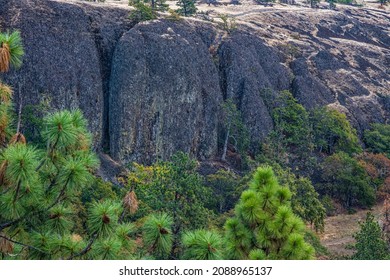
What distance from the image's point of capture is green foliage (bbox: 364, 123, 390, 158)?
140 feet

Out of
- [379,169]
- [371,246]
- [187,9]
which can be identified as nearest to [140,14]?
[187,9]

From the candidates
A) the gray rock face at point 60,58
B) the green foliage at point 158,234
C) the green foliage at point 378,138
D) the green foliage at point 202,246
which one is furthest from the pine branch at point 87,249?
the green foliage at point 378,138

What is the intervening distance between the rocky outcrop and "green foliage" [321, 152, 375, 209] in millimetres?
6186

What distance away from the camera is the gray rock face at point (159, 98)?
34.1 metres

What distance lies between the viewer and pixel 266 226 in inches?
338

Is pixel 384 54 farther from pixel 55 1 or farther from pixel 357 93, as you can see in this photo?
pixel 55 1

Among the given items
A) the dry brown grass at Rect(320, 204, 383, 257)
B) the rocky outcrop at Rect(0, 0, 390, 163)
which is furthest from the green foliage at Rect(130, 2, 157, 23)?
the dry brown grass at Rect(320, 204, 383, 257)

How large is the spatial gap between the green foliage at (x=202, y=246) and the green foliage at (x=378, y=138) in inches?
1524

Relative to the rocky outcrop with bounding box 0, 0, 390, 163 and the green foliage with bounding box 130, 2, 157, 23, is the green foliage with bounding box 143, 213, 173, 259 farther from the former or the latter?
the green foliage with bounding box 130, 2, 157, 23

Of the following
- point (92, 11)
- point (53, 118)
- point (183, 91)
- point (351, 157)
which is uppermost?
point (53, 118)

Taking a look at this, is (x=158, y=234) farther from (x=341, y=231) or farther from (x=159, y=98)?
(x=159, y=98)

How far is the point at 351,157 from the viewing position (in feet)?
132

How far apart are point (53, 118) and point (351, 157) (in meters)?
36.5

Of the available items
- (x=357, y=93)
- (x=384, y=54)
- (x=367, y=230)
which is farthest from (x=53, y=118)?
(x=384, y=54)
